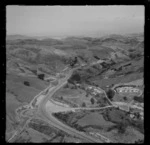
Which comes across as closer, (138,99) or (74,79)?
(138,99)

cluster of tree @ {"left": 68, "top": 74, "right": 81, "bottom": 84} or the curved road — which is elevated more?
cluster of tree @ {"left": 68, "top": 74, "right": 81, "bottom": 84}

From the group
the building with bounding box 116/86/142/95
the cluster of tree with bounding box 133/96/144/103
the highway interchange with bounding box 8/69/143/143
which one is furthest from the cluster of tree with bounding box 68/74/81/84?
the cluster of tree with bounding box 133/96/144/103

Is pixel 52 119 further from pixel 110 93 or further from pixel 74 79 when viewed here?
pixel 110 93

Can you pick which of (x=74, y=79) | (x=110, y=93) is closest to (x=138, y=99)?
(x=110, y=93)

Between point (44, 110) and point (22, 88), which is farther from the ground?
point (22, 88)

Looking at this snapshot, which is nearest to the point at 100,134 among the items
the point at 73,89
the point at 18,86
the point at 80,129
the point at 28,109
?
the point at 80,129

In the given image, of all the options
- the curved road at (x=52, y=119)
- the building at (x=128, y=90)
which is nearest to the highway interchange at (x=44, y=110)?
the curved road at (x=52, y=119)

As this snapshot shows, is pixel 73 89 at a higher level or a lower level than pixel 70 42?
lower

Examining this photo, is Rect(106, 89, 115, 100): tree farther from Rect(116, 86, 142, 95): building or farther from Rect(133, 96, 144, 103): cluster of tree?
Rect(133, 96, 144, 103): cluster of tree

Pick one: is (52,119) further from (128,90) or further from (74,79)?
(128,90)

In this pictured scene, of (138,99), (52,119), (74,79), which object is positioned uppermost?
(74,79)

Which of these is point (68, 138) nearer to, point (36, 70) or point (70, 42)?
point (36, 70)
